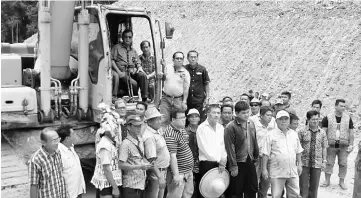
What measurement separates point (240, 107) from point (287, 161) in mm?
1016

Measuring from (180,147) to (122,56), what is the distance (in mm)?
2124

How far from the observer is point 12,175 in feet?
21.5

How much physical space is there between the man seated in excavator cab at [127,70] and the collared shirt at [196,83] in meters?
0.97

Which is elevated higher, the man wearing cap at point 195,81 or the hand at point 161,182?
the man wearing cap at point 195,81

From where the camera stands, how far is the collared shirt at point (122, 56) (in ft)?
24.6

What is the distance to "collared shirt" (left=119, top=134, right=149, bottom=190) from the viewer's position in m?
5.51

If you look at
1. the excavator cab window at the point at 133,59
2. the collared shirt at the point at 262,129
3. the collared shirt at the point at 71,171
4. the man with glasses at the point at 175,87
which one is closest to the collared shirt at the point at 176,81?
the man with glasses at the point at 175,87

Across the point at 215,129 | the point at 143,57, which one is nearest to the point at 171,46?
the point at 143,57

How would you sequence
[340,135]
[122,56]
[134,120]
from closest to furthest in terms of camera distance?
1. [134,120]
2. [122,56]
3. [340,135]

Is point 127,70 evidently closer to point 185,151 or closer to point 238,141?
point 185,151

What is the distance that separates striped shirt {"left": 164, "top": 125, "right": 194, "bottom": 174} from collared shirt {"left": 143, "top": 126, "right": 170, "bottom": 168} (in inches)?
6.7

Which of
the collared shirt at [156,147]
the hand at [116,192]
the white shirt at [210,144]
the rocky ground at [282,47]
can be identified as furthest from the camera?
the rocky ground at [282,47]

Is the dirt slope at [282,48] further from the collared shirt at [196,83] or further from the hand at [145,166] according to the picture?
the hand at [145,166]

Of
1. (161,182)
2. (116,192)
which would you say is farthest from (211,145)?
(116,192)
